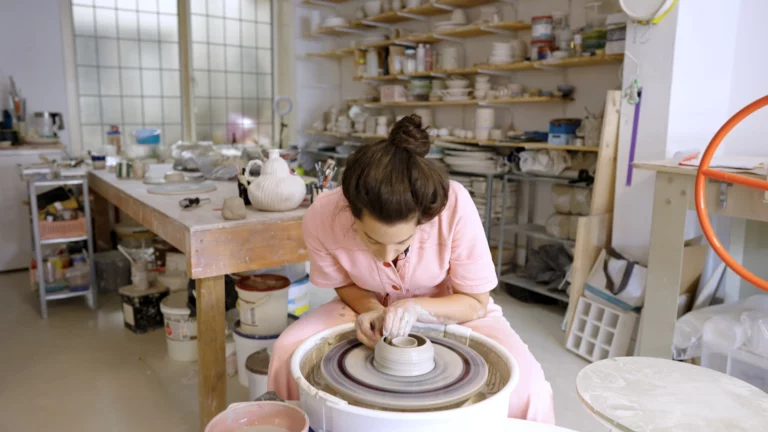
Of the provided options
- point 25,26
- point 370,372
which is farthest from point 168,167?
point 370,372

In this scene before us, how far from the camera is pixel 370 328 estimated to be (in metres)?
1.19

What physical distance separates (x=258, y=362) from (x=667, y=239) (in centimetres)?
169

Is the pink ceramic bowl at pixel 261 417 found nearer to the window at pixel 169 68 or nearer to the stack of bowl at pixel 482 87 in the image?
the stack of bowl at pixel 482 87

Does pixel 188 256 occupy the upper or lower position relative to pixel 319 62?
lower

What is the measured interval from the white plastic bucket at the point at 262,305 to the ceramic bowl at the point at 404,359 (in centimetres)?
106

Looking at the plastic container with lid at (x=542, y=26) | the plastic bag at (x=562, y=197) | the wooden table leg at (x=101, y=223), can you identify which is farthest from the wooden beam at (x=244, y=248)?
the wooden table leg at (x=101, y=223)

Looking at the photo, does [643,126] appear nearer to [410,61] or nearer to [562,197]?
[562,197]

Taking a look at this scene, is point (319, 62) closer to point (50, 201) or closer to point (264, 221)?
point (50, 201)

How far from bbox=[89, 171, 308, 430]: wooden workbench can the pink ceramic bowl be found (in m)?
0.93

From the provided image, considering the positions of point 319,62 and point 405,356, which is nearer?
point 405,356

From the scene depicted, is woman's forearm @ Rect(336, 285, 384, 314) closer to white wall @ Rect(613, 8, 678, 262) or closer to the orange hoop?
the orange hoop

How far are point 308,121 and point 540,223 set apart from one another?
2.78 meters

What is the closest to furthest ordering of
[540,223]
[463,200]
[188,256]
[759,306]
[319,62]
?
[463,200]
[188,256]
[759,306]
[540,223]
[319,62]

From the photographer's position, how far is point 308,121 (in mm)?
5621
